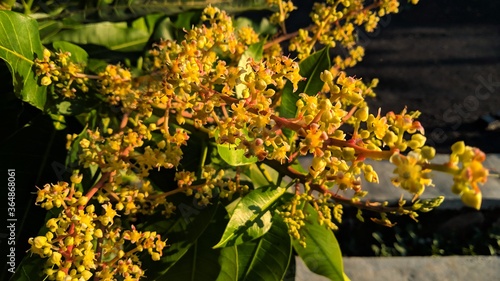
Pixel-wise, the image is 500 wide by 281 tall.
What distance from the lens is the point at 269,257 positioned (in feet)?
3.43

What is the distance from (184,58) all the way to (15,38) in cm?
34

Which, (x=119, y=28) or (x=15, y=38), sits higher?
(x=15, y=38)

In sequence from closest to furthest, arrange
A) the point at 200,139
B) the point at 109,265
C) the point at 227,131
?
1. the point at 227,131
2. the point at 109,265
3. the point at 200,139

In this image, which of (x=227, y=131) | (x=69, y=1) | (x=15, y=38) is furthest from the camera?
(x=69, y=1)

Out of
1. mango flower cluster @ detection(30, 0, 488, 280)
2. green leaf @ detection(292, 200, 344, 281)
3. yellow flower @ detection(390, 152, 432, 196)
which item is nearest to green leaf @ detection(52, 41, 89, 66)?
mango flower cluster @ detection(30, 0, 488, 280)

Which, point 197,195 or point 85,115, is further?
point 85,115

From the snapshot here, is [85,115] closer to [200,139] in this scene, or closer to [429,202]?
[200,139]

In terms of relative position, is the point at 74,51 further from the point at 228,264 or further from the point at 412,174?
the point at 412,174

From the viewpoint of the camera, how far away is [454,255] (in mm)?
1940

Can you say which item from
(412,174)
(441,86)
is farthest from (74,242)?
(441,86)

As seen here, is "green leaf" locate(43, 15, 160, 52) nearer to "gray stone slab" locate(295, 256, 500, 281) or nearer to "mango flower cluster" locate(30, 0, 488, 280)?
"mango flower cluster" locate(30, 0, 488, 280)

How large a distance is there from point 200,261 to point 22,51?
1.73ft

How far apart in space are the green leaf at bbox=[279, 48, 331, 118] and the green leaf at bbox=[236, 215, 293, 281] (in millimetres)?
228

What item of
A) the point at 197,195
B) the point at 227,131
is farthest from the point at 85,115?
the point at 227,131
